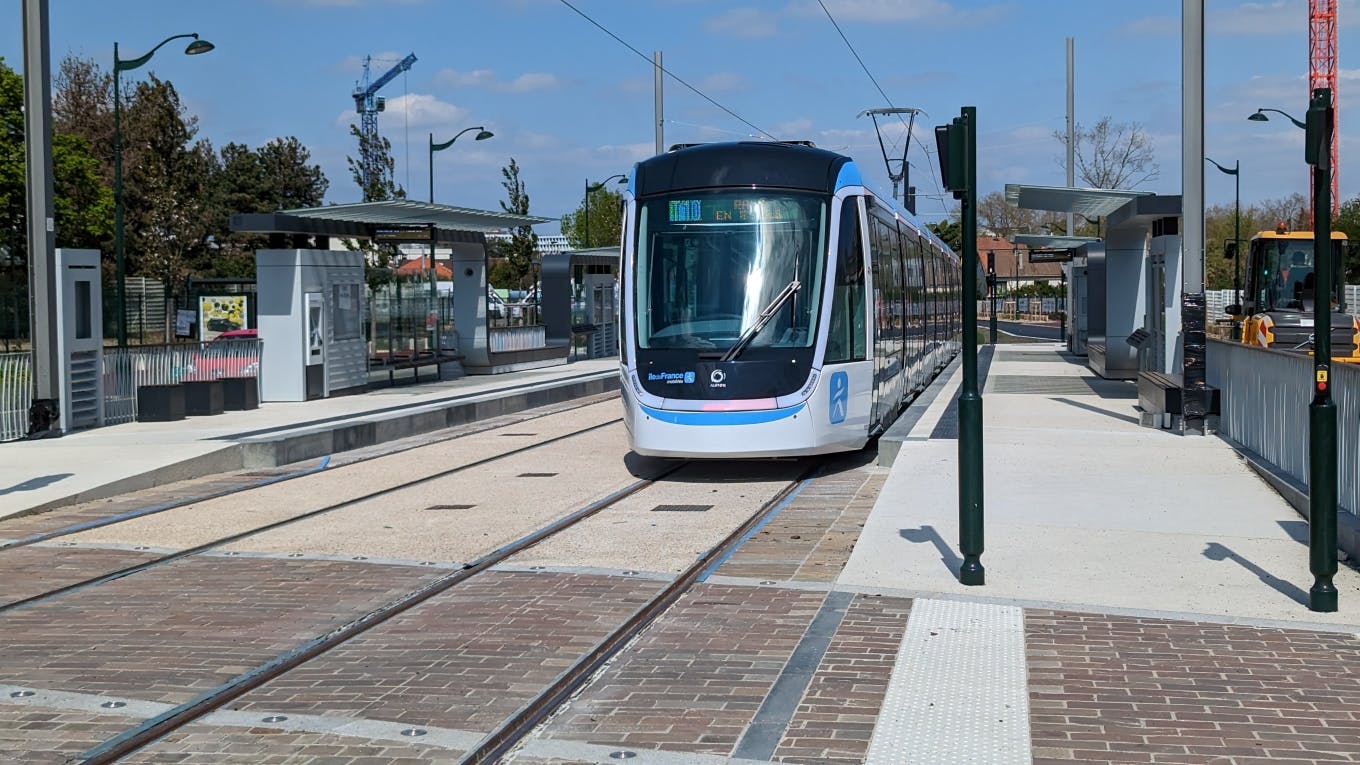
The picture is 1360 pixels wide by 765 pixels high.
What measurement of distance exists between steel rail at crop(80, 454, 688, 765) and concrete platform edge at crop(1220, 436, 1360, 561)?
5.57m

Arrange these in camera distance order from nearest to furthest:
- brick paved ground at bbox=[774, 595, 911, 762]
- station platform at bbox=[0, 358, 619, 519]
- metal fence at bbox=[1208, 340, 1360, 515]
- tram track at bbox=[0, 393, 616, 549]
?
brick paved ground at bbox=[774, 595, 911, 762] < metal fence at bbox=[1208, 340, 1360, 515] < tram track at bbox=[0, 393, 616, 549] < station platform at bbox=[0, 358, 619, 519]

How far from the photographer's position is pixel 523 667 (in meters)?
7.21

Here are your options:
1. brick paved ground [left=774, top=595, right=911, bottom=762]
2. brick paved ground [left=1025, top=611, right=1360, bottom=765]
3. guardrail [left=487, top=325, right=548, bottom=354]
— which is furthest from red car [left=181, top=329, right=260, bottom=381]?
brick paved ground [left=1025, top=611, right=1360, bottom=765]

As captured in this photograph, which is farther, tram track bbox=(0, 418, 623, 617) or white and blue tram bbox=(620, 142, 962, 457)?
white and blue tram bbox=(620, 142, 962, 457)

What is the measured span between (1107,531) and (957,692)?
4605 millimetres

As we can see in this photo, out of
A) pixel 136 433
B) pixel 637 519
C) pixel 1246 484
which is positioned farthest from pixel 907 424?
pixel 136 433

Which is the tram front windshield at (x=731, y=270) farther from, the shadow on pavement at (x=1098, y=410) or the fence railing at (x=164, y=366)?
the fence railing at (x=164, y=366)

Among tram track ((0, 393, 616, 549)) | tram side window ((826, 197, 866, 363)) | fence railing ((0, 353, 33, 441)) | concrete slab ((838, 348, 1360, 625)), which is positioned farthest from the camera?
fence railing ((0, 353, 33, 441))

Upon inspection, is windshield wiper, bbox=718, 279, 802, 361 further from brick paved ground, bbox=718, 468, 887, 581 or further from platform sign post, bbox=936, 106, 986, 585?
platform sign post, bbox=936, 106, 986, 585

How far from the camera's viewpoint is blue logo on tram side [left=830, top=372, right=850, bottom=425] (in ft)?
47.2

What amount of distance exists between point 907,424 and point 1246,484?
16.7 feet

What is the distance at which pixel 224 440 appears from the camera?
17.6 meters

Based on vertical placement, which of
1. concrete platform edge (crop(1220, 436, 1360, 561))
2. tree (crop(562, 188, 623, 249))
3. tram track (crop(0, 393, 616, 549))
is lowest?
tram track (crop(0, 393, 616, 549))

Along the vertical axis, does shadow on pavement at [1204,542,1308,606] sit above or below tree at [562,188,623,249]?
below
